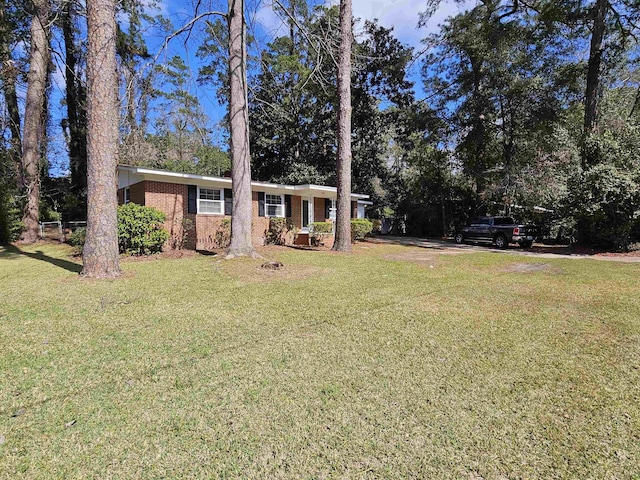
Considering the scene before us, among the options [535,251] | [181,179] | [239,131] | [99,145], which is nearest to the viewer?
[99,145]

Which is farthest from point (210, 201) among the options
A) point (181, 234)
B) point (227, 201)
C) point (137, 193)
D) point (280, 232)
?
point (280, 232)

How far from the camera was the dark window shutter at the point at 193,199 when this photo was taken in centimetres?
1240

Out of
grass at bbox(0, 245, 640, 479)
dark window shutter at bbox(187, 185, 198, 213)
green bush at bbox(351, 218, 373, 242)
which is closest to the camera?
grass at bbox(0, 245, 640, 479)

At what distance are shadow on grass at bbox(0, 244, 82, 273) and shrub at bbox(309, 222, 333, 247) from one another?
885cm

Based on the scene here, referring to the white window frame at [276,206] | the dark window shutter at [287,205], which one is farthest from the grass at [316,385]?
the dark window shutter at [287,205]

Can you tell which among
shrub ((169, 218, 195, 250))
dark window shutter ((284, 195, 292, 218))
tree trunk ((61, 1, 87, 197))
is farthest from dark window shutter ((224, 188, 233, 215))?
tree trunk ((61, 1, 87, 197))

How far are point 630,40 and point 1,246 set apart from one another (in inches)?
1123

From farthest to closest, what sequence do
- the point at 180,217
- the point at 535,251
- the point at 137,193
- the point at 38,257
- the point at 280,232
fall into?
the point at 280,232
the point at 535,251
the point at 180,217
the point at 137,193
the point at 38,257

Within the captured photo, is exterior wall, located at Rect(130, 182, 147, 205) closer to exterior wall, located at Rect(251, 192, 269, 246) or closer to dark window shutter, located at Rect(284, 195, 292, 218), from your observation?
exterior wall, located at Rect(251, 192, 269, 246)

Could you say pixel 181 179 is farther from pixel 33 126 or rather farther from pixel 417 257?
pixel 417 257

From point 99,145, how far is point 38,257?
6.34 meters

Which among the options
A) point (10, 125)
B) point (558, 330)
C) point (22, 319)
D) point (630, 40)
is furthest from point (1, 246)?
point (630, 40)

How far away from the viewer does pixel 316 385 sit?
2.75 m

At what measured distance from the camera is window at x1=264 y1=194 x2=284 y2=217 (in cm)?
1489
